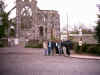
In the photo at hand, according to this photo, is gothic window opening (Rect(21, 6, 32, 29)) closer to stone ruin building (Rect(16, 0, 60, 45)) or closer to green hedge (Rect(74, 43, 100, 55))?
stone ruin building (Rect(16, 0, 60, 45))

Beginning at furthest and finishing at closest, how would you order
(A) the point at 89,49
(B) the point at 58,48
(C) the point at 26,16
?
1. (C) the point at 26,16
2. (A) the point at 89,49
3. (B) the point at 58,48

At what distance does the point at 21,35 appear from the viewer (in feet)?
178

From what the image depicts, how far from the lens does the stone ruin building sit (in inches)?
2039

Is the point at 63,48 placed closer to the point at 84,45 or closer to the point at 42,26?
the point at 84,45

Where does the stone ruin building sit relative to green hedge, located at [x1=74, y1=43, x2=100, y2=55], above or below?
above

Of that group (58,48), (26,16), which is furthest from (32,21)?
(58,48)

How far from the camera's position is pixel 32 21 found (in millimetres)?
54156

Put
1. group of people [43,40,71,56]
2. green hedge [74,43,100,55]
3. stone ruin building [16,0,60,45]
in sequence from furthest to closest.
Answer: stone ruin building [16,0,60,45]
green hedge [74,43,100,55]
group of people [43,40,71,56]

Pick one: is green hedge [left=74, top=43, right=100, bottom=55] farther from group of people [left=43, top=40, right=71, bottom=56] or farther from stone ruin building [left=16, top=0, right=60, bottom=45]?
stone ruin building [left=16, top=0, right=60, bottom=45]

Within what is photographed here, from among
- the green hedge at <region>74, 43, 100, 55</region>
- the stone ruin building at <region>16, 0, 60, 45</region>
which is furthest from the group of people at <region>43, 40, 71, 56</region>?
the stone ruin building at <region>16, 0, 60, 45</region>

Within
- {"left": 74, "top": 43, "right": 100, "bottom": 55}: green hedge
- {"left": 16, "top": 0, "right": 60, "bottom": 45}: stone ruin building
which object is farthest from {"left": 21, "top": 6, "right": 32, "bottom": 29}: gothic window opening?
{"left": 74, "top": 43, "right": 100, "bottom": 55}: green hedge

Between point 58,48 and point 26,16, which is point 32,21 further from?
point 58,48

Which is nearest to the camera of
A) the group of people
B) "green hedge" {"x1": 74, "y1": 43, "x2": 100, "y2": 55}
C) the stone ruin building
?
the group of people

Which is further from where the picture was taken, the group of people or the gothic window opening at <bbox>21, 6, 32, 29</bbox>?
the gothic window opening at <bbox>21, 6, 32, 29</bbox>
